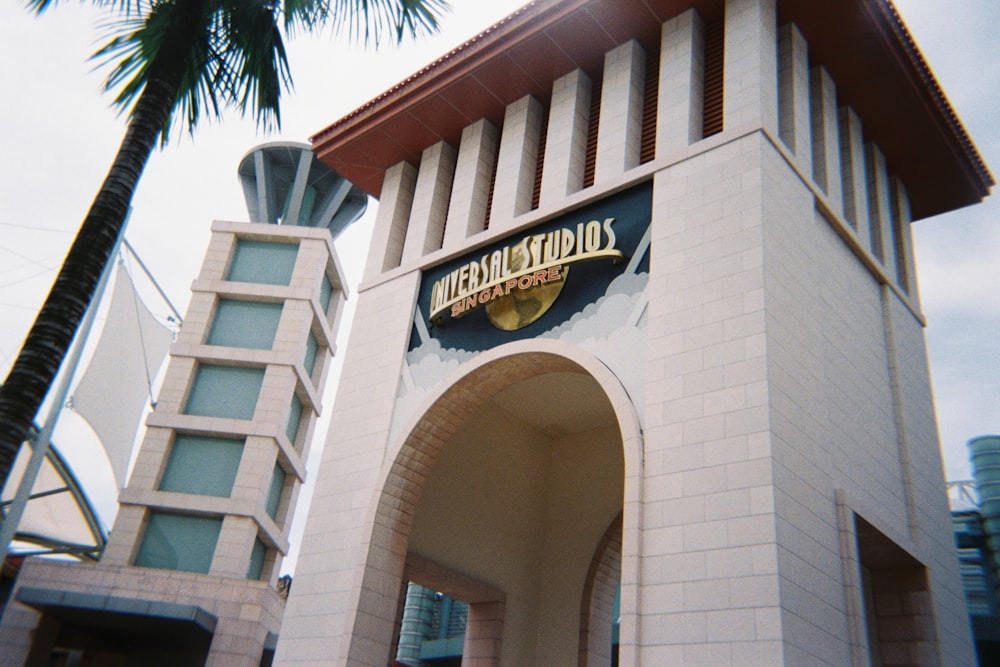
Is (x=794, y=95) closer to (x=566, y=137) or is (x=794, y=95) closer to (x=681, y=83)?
(x=681, y=83)

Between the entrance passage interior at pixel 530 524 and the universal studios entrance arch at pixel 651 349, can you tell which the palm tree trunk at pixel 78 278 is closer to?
the universal studios entrance arch at pixel 651 349

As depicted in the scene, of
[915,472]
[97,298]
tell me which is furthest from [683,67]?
[97,298]

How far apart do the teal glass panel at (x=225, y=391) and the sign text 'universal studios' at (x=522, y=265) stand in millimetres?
19757

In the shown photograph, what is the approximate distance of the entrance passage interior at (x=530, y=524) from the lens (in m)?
18.6

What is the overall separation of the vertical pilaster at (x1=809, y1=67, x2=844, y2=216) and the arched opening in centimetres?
554

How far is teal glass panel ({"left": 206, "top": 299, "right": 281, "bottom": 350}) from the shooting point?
35.8 metres

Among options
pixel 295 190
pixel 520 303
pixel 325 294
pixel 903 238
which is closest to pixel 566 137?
pixel 520 303

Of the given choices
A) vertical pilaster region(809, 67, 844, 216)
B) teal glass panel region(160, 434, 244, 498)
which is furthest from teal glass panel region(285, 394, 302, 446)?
vertical pilaster region(809, 67, 844, 216)

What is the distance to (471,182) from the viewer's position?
17.9 meters

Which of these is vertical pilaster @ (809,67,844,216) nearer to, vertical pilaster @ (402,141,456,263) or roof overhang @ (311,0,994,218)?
roof overhang @ (311,0,994,218)

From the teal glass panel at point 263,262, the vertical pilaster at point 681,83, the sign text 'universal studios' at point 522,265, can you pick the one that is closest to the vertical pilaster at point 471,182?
the sign text 'universal studios' at point 522,265

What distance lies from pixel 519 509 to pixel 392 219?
723cm

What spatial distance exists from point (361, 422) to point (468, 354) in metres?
2.60

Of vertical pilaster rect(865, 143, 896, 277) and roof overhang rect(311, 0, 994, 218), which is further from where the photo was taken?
vertical pilaster rect(865, 143, 896, 277)
